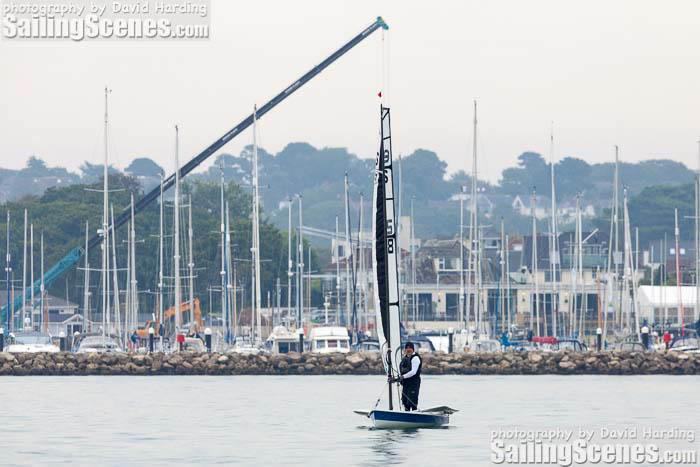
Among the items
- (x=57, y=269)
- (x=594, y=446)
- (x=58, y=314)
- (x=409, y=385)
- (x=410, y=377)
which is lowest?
(x=594, y=446)

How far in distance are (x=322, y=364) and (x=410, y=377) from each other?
39.8m

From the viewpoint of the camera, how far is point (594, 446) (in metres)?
44.9

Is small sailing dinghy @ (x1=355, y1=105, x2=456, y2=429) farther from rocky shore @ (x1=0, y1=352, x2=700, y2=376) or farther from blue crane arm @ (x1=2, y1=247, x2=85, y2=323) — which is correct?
blue crane arm @ (x1=2, y1=247, x2=85, y2=323)

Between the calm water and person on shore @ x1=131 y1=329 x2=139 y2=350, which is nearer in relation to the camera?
the calm water

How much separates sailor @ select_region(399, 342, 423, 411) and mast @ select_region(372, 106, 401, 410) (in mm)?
226

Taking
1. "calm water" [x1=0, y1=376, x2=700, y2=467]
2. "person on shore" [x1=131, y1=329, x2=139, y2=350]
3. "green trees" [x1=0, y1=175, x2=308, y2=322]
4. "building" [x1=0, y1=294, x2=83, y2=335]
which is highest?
"green trees" [x1=0, y1=175, x2=308, y2=322]

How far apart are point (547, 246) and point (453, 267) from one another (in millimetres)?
20842

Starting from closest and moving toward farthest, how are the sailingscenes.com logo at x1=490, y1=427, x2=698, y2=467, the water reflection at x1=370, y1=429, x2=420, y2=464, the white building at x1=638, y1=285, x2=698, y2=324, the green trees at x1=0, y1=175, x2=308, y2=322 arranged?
the sailingscenes.com logo at x1=490, y1=427, x2=698, y2=467 → the water reflection at x1=370, y1=429, x2=420, y2=464 → the green trees at x1=0, y1=175, x2=308, y2=322 → the white building at x1=638, y1=285, x2=698, y2=324

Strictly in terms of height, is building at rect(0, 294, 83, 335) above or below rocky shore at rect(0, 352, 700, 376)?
above

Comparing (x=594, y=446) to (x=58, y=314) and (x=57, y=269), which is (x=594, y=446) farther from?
(x=58, y=314)

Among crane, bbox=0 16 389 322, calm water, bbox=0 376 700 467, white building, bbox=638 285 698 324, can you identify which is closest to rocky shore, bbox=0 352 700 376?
calm water, bbox=0 376 700 467

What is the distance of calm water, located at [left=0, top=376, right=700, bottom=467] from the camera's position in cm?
4350

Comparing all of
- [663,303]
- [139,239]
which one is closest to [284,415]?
[139,239]

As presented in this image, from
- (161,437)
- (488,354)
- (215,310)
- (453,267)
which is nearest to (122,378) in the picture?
(488,354)
